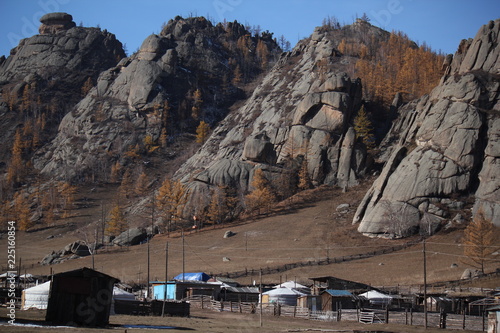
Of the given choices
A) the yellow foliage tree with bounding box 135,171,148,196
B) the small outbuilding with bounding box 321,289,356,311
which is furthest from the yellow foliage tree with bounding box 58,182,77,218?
the small outbuilding with bounding box 321,289,356,311

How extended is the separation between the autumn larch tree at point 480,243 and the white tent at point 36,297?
56.1 metres

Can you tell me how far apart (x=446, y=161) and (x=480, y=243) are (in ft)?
96.6

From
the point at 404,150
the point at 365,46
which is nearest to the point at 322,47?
the point at 365,46

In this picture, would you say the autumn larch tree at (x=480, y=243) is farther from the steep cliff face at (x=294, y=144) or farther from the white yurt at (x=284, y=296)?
the steep cliff face at (x=294, y=144)

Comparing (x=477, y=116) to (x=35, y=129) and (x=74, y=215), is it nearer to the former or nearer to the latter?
(x=74, y=215)

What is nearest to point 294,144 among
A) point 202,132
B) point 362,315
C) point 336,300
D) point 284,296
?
point 202,132

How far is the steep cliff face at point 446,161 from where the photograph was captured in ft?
327

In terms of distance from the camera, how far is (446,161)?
4225 inches

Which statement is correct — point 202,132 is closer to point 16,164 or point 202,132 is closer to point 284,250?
point 16,164

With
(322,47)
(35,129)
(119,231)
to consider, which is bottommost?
(119,231)

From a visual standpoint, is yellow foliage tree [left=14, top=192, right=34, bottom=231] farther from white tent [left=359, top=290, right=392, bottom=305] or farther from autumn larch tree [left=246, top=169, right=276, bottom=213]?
white tent [left=359, top=290, right=392, bottom=305]

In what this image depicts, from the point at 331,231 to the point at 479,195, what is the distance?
91.7 ft

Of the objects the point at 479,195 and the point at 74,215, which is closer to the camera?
the point at 479,195

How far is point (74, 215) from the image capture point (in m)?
136
